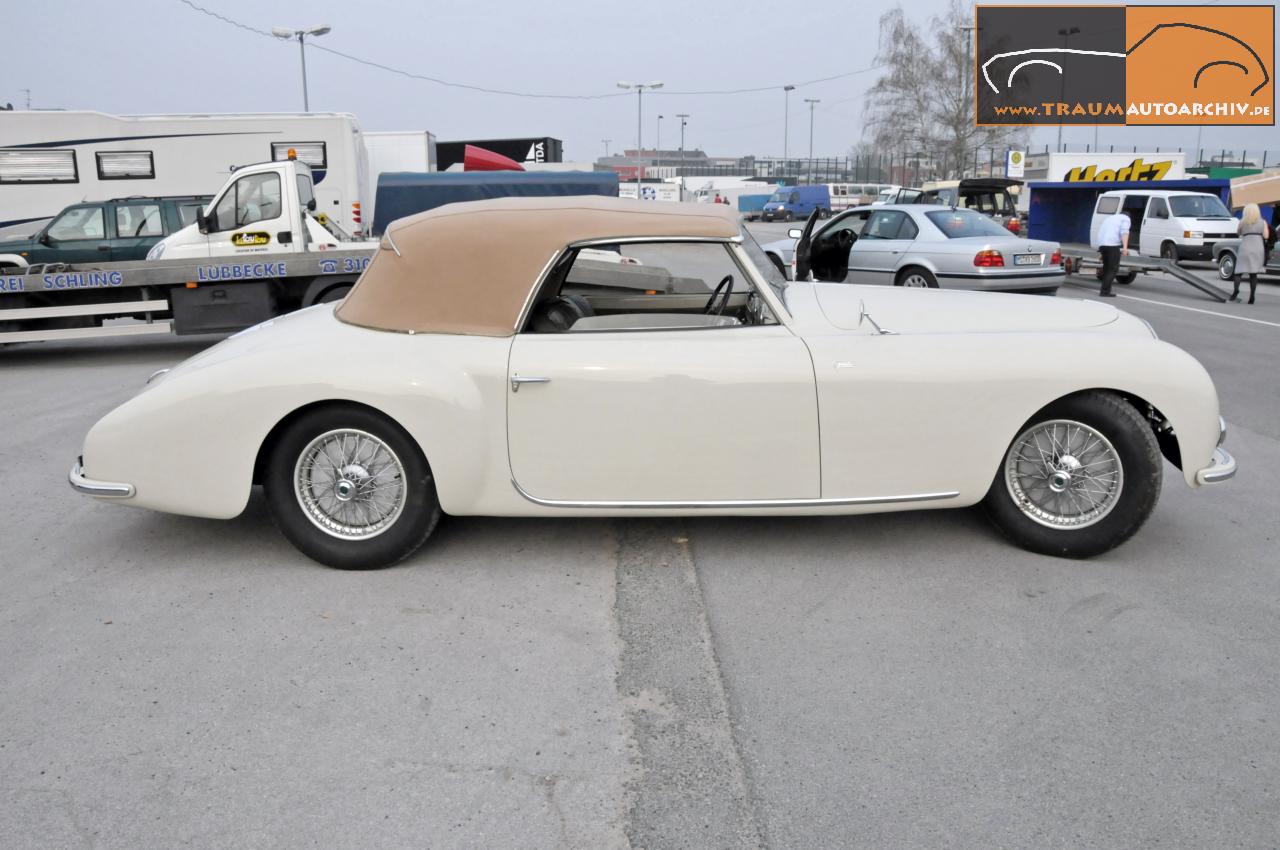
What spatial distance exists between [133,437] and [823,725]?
303cm

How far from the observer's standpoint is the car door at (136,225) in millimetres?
15344

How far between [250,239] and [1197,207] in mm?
19488

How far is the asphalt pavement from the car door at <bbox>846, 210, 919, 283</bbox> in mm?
8550

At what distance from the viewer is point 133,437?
4.29 m

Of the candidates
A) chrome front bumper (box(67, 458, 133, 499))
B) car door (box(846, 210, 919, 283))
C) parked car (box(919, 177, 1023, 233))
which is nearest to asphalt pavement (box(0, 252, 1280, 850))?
chrome front bumper (box(67, 458, 133, 499))

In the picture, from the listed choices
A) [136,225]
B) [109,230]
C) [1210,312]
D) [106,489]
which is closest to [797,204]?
[1210,312]

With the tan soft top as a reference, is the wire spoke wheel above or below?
below

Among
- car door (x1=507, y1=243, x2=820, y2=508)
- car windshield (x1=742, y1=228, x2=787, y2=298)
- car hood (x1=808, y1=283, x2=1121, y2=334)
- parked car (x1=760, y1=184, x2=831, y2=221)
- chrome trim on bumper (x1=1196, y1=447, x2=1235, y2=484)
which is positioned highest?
parked car (x1=760, y1=184, x2=831, y2=221)

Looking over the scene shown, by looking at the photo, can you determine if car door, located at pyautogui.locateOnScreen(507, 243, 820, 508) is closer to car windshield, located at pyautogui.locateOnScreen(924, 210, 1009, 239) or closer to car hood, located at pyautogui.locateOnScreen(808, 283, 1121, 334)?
car hood, located at pyautogui.locateOnScreen(808, 283, 1121, 334)

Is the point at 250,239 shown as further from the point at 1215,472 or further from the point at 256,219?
the point at 1215,472

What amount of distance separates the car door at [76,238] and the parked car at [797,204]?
43098 millimetres

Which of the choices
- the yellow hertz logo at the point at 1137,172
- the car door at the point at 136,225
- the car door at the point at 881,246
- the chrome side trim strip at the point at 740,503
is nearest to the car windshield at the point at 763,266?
the chrome side trim strip at the point at 740,503

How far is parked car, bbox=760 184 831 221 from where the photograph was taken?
5500 cm

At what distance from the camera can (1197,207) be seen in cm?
2211
